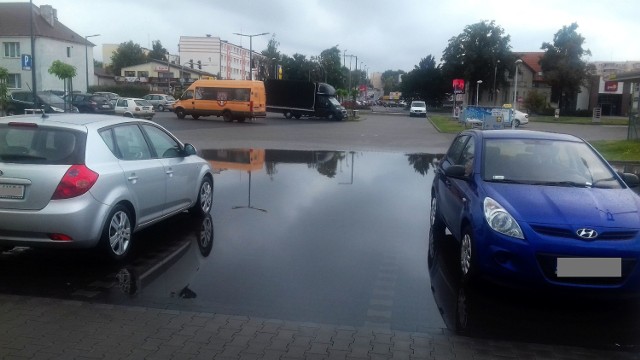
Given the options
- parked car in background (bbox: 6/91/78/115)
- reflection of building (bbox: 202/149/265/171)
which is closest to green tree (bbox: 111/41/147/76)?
parked car in background (bbox: 6/91/78/115)

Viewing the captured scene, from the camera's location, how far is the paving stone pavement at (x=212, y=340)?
443 centimetres

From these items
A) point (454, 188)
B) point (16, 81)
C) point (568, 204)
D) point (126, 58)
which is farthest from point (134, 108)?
point (126, 58)

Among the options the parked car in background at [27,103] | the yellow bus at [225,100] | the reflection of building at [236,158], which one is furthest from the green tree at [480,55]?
the reflection of building at [236,158]

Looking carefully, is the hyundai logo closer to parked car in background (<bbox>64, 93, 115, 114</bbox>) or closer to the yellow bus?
the yellow bus

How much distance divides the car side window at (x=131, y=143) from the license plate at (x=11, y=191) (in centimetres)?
113

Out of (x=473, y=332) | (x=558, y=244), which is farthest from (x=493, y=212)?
(x=473, y=332)

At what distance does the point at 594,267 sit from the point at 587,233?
11.3 inches

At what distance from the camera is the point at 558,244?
525 cm

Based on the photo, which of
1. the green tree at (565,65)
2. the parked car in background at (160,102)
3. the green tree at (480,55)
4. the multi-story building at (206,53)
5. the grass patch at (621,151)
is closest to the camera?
the grass patch at (621,151)

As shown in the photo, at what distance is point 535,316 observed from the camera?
5.39 m

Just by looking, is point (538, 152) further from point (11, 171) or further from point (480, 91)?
point (480, 91)

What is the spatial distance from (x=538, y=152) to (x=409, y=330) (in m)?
3.03

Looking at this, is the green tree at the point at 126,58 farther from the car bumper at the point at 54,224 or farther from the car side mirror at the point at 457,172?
the car side mirror at the point at 457,172

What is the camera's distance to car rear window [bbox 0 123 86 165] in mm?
6168
